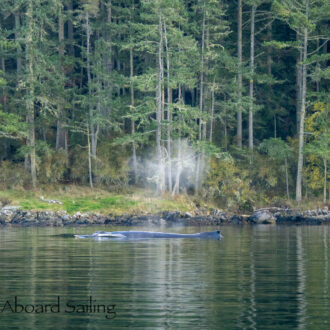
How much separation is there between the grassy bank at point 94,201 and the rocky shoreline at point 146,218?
879 millimetres

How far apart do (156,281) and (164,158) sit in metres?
32.7

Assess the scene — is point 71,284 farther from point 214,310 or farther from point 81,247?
point 81,247

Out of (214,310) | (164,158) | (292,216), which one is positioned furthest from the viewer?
(164,158)

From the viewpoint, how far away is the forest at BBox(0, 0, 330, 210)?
50.8m

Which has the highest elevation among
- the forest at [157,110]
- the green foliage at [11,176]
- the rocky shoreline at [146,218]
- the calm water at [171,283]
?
the forest at [157,110]

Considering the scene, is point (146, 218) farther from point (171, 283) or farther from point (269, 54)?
point (171, 283)

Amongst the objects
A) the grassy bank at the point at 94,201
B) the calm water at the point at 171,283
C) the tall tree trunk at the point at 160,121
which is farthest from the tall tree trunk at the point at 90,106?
the calm water at the point at 171,283

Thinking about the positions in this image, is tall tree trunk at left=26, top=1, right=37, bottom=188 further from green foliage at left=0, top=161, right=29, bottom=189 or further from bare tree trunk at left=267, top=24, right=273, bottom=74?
bare tree trunk at left=267, top=24, right=273, bottom=74

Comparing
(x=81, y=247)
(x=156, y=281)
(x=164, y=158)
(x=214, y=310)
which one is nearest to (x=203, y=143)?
(x=164, y=158)

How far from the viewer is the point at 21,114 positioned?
5284 centimetres

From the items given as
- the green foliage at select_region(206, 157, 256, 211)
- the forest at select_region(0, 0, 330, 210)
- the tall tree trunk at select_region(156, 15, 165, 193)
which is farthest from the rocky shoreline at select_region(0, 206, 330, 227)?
the forest at select_region(0, 0, 330, 210)

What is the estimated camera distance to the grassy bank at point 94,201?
46.7 meters

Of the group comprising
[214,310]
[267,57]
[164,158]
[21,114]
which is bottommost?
[214,310]

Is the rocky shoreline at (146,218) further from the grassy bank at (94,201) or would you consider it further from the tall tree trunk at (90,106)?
the tall tree trunk at (90,106)
